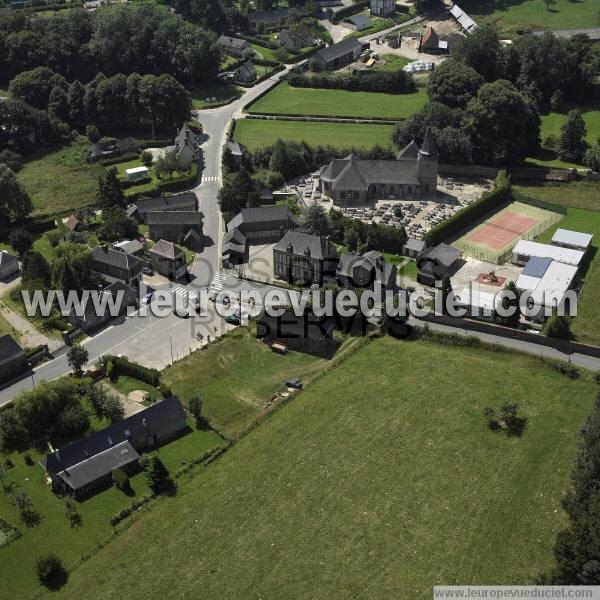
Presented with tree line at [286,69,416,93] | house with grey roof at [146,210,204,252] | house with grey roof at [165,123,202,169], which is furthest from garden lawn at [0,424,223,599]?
tree line at [286,69,416,93]

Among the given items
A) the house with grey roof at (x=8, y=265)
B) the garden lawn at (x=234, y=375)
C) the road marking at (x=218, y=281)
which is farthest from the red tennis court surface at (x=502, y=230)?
the house with grey roof at (x=8, y=265)

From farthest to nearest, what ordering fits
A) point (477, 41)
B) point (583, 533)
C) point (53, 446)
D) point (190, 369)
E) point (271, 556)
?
point (477, 41) → point (190, 369) → point (53, 446) → point (271, 556) → point (583, 533)

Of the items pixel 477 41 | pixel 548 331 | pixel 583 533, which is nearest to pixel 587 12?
pixel 477 41

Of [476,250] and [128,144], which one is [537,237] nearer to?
[476,250]

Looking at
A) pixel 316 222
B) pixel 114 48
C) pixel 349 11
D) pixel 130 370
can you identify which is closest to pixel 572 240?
pixel 316 222

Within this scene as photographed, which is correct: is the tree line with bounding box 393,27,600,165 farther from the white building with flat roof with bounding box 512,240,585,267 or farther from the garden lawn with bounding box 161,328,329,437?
the garden lawn with bounding box 161,328,329,437

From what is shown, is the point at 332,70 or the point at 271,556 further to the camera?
the point at 332,70
